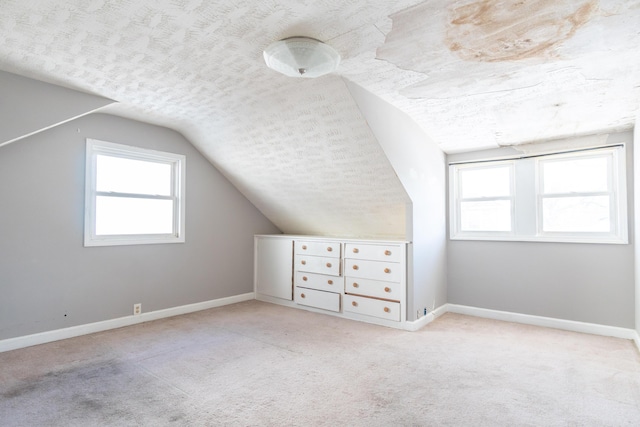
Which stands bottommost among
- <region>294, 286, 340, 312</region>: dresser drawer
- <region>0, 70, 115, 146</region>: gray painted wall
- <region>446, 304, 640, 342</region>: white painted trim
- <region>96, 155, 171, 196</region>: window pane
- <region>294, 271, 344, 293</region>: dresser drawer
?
<region>446, 304, 640, 342</region>: white painted trim

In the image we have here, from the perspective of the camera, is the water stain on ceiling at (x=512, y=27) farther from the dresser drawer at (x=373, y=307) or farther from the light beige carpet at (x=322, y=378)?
the dresser drawer at (x=373, y=307)

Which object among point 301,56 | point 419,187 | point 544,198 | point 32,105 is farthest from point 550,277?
point 32,105

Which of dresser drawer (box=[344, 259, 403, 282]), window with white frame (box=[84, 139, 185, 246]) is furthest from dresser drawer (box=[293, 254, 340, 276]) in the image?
window with white frame (box=[84, 139, 185, 246])

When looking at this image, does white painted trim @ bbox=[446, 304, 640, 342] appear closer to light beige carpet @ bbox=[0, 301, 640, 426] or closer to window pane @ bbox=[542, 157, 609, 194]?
light beige carpet @ bbox=[0, 301, 640, 426]

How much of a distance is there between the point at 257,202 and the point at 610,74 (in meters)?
3.90

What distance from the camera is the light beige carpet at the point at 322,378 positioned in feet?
6.59

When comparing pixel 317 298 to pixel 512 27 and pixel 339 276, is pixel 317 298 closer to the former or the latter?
pixel 339 276

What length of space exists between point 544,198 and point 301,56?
326cm

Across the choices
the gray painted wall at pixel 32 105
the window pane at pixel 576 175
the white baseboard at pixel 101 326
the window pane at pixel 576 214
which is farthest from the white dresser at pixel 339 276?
the gray painted wall at pixel 32 105

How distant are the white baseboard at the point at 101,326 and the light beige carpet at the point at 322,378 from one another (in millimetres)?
96

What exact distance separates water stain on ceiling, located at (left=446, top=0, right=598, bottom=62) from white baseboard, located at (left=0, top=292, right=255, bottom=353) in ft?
12.5

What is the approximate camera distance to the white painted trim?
136 inches

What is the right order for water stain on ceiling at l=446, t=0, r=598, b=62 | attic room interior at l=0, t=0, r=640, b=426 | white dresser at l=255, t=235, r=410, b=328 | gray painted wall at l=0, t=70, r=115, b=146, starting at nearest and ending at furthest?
water stain on ceiling at l=446, t=0, r=598, b=62
attic room interior at l=0, t=0, r=640, b=426
gray painted wall at l=0, t=70, r=115, b=146
white dresser at l=255, t=235, r=410, b=328

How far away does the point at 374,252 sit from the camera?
12.6 ft
